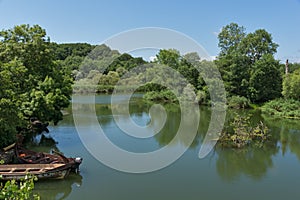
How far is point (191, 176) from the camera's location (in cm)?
941

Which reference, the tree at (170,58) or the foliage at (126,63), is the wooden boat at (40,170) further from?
the foliage at (126,63)

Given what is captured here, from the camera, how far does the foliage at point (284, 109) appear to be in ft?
67.7

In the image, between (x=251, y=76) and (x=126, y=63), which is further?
(x=126, y=63)

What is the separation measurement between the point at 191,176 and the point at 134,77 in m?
24.3

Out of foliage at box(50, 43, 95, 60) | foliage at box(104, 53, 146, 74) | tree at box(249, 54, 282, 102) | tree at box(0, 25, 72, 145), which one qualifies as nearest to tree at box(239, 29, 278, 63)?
tree at box(249, 54, 282, 102)

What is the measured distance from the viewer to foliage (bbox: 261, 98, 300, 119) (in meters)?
20.6

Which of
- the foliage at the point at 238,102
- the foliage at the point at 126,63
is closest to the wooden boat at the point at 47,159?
the foliage at the point at 238,102

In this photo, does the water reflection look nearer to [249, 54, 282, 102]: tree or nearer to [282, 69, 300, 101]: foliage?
[282, 69, 300, 101]: foliage

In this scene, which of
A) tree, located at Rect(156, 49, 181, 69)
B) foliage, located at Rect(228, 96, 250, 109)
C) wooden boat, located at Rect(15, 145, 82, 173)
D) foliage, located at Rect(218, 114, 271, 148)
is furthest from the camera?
tree, located at Rect(156, 49, 181, 69)

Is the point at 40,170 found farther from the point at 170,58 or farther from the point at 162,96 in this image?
the point at 170,58

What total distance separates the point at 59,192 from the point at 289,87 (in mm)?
20384

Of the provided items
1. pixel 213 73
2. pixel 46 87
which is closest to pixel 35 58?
pixel 46 87

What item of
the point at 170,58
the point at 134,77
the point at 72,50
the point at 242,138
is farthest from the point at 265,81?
the point at 72,50

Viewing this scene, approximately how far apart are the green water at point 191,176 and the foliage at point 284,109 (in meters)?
6.87
